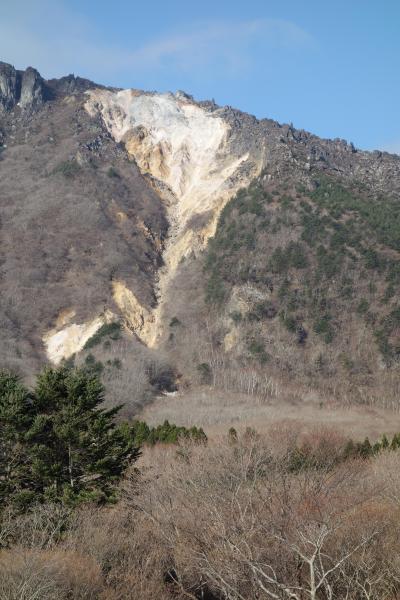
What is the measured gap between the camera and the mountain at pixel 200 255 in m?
71.8

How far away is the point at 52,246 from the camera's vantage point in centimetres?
9038

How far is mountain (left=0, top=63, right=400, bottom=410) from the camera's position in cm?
7175

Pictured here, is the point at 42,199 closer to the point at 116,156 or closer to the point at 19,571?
the point at 116,156

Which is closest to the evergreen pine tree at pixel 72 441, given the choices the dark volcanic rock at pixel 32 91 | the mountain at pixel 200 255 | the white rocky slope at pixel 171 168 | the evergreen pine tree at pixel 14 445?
the evergreen pine tree at pixel 14 445

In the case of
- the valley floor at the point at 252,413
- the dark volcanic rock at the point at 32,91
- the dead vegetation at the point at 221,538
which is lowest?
the valley floor at the point at 252,413

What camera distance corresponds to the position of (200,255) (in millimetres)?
92125

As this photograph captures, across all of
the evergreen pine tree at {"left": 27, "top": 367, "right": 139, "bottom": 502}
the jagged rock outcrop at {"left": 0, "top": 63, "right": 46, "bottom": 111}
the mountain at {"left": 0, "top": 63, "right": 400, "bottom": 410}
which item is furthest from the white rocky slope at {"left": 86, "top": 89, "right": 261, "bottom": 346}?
the evergreen pine tree at {"left": 27, "top": 367, "right": 139, "bottom": 502}

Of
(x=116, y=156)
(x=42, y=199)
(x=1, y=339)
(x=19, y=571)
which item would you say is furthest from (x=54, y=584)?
(x=116, y=156)

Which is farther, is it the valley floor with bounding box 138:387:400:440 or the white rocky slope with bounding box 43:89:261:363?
the white rocky slope with bounding box 43:89:261:363

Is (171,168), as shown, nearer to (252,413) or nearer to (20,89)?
(20,89)

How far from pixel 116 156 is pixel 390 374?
Answer: 67.1 meters

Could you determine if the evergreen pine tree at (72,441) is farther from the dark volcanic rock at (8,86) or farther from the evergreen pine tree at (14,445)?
the dark volcanic rock at (8,86)

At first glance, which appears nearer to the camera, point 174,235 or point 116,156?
point 174,235

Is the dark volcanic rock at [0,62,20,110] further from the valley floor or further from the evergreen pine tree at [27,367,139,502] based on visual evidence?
the evergreen pine tree at [27,367,139,502]
